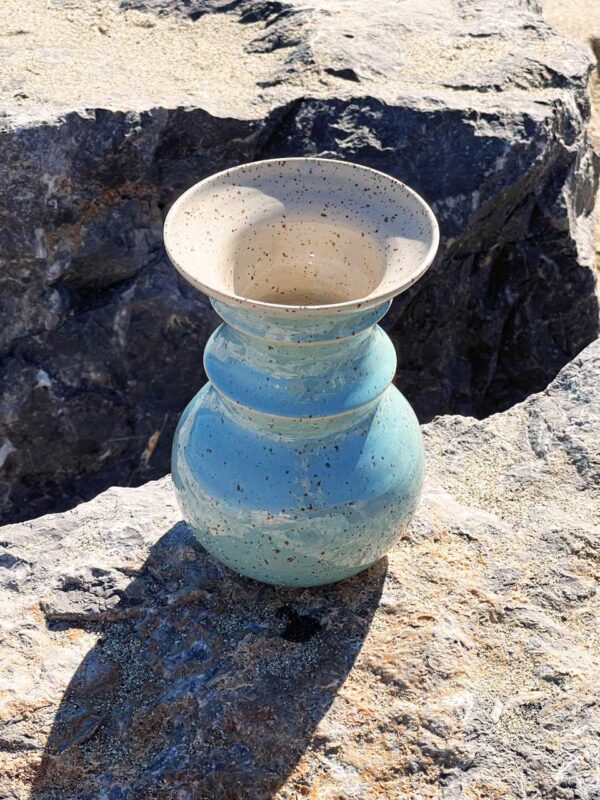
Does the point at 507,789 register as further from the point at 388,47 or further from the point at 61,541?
the point at 388,47

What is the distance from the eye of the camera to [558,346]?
413 centimetres

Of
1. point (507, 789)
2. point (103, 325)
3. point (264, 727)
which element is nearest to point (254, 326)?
point (264, 727)

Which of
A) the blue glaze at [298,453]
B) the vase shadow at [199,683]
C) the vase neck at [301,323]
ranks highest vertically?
the vase neck at [301,323]

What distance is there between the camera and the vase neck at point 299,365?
1920mm

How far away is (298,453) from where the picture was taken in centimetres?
208

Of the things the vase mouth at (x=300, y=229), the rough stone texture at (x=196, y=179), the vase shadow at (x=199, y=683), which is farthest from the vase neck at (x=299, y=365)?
the rough stone texture at (x=196, y=179)

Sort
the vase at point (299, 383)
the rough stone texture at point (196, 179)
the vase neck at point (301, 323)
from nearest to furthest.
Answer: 1. the vase neck at point (301, 323)
2. the vase at point (299, 383)
3. the rough stone texture at point (196, 179)

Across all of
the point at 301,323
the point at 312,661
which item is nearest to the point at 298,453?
the point at 301,323

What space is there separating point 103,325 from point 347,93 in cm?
130

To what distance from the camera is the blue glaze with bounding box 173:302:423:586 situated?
2.01 m

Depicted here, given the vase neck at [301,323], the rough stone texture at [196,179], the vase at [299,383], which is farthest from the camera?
the rough stone texture at [196,179]

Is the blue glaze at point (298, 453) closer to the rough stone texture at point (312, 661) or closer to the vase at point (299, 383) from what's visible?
the vase at point (299, 383)

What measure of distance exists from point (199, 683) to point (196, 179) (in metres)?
2.14

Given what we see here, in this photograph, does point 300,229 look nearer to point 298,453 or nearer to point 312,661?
point 298,453
